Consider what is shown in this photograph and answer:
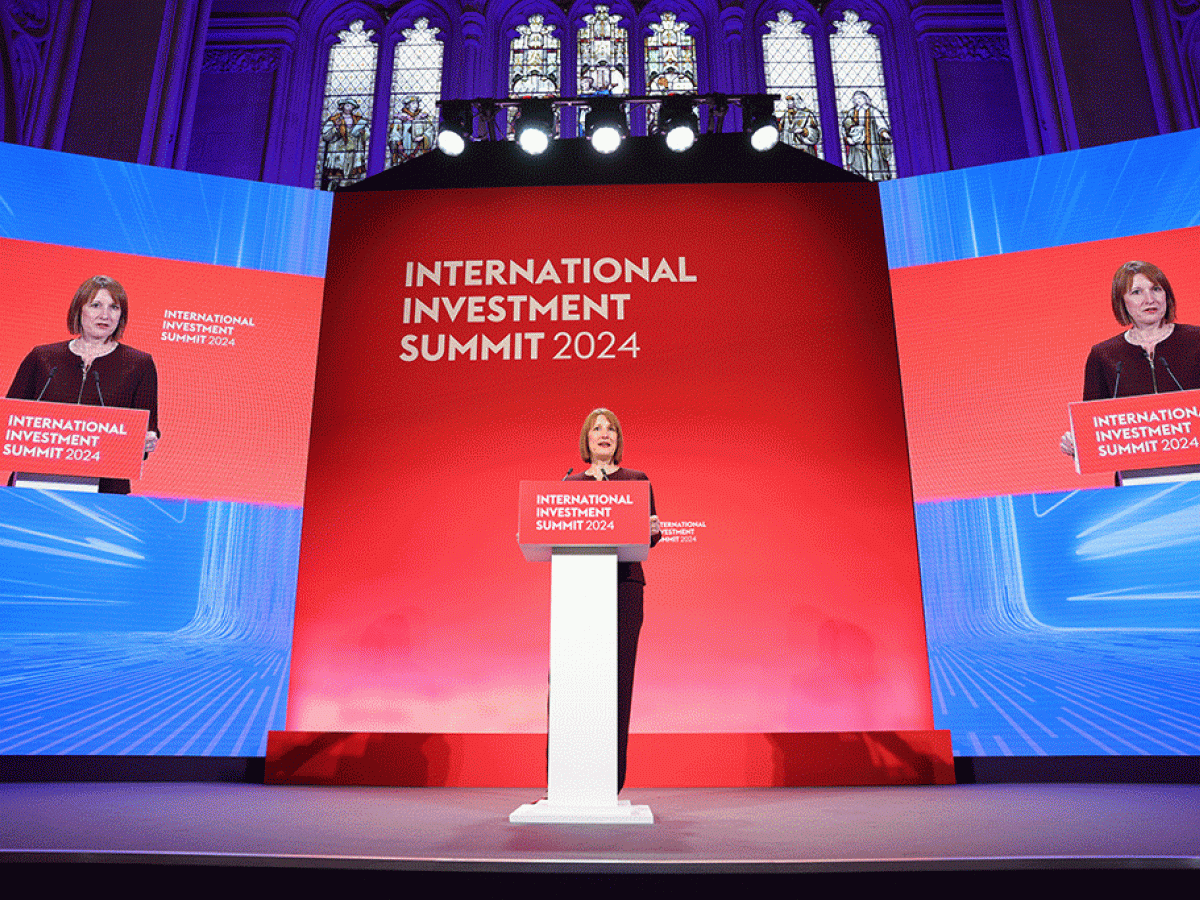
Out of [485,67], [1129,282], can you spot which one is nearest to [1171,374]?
[1129,282]

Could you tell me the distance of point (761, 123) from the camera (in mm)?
5426

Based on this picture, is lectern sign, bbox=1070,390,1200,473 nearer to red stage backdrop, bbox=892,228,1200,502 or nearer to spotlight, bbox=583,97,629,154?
red stage backdrop, bbox=892,228,1200,502

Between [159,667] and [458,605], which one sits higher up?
[458,605]

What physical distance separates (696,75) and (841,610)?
6.01 m

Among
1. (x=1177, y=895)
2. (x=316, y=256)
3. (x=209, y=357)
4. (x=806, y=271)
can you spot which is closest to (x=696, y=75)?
(x=806, y=271)

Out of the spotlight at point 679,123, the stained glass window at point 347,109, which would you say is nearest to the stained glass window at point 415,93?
the stained glass window at point 347,109

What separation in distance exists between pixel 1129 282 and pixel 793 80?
476 cm

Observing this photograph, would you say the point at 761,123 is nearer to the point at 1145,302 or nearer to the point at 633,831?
the point at 1145,302

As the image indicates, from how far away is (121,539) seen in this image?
15.2 feet

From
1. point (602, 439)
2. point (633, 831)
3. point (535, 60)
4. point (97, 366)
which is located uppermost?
point (535, 60)

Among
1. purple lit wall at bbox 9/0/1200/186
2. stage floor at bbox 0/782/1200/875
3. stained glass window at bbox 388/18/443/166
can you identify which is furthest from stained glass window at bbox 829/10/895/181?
stage floor at bbox 0/782/1200/875

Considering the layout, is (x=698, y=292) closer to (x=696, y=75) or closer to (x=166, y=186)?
(x=166, y=186)

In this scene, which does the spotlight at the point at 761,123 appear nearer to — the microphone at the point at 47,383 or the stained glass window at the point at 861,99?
the stained glass window at the point at 861,99

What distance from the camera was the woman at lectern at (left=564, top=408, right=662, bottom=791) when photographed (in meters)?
3.25
